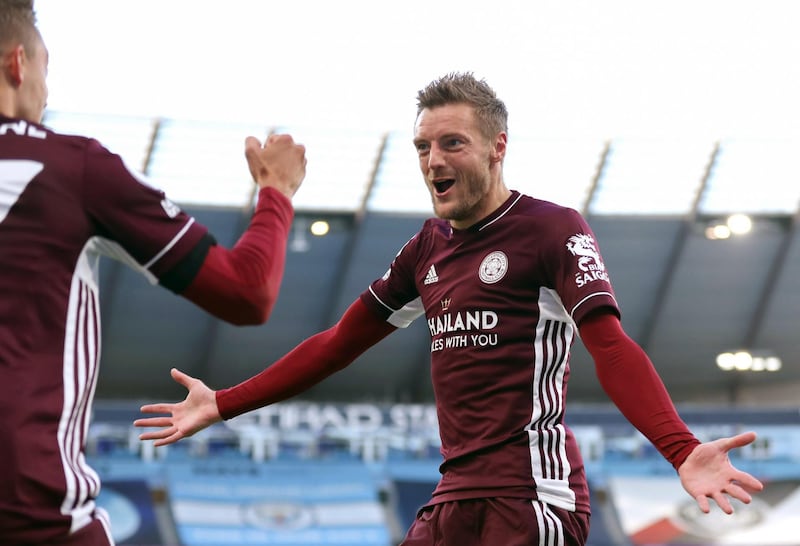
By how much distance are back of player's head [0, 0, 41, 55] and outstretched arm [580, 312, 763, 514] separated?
204cm

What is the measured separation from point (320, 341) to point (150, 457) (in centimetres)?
1571

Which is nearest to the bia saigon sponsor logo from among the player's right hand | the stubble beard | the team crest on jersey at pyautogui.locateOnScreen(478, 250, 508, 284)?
the team crest on jersey at pyautogui.locateOnScreen(478, 250, 508, 284)

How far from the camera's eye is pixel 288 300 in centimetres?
2720

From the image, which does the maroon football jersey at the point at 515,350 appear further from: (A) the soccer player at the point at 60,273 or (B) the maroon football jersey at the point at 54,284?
(B) the maroon football jersey at the point at 54,284

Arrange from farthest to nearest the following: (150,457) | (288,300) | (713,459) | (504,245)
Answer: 1. (288,300)
2. (150,457)
3. (504,245)
4. (713,459)

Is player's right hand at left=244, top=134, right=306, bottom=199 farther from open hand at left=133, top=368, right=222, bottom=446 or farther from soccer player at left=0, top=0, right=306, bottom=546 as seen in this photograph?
open hand at left=133, top=368, right=222, bottom=446

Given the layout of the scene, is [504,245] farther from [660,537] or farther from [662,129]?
[662,129]

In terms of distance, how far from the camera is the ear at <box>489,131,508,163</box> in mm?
4441

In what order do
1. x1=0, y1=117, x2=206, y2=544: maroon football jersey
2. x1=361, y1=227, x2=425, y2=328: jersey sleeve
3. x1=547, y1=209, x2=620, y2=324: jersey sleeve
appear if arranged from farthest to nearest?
x1=361, y1=227, x2=425, y2=328: jersey sleeve, x1=547, y1=209, x2=620, y2=324: jersey sleeve, x1=0, y1=117, x2=206, y2=544: maroon football jersey

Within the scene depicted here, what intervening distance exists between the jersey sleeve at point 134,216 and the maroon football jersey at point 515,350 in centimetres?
158

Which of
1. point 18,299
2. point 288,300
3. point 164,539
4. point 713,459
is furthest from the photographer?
point 288,300

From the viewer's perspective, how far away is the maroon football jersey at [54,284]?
8.50ft

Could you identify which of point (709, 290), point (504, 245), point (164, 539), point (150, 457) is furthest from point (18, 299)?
point (709, 290)

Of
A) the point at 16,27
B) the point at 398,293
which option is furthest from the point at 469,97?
the point at 16,27
